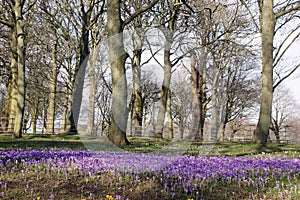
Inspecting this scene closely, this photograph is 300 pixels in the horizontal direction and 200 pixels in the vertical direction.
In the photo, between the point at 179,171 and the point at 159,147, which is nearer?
the point at 179,171

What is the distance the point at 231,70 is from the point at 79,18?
20.0 meters

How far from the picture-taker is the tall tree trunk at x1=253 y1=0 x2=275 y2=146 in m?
14.0

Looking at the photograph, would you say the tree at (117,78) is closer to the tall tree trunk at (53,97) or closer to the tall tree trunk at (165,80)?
the tall tree trunk at (165,80)

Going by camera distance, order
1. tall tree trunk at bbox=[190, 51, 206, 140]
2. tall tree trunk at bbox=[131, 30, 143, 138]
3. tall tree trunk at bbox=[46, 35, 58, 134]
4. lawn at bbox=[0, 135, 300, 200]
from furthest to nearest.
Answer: tall tree trunk at bbox=[46, 35, 58, 134]
tall tree trunk at bbox=[131, 30, 143, 138]
tall tree trunk at bbox=[190, 51, 206, 140]
lawn at bbox=[0, 135, 300, 200]

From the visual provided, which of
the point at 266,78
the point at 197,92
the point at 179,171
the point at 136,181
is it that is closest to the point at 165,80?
the point at 197,92

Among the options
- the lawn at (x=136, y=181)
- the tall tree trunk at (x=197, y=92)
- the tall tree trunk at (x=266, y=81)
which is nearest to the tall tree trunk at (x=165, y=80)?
the tall tree trunk at (x=197, y=92)

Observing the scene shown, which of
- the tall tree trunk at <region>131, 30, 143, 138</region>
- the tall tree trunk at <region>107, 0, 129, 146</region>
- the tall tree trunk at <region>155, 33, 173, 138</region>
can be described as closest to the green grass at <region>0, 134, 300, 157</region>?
the tall tree trunk at <region>107, 0, 129, 146</region>

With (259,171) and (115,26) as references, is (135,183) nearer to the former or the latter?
(259,171)

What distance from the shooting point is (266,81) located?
14.4 metres

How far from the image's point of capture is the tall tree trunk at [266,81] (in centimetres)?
1399

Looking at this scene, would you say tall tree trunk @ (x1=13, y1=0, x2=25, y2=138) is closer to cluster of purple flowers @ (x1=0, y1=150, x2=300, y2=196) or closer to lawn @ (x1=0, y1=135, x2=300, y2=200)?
cluster of purple flowers @ (x1=0, y1=150, x2=300, y2=196)

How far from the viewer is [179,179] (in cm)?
496

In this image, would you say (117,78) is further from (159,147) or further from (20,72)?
(20,72)

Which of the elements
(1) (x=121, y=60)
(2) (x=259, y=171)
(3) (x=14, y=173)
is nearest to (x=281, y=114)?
(1) (x=121, y=60)
